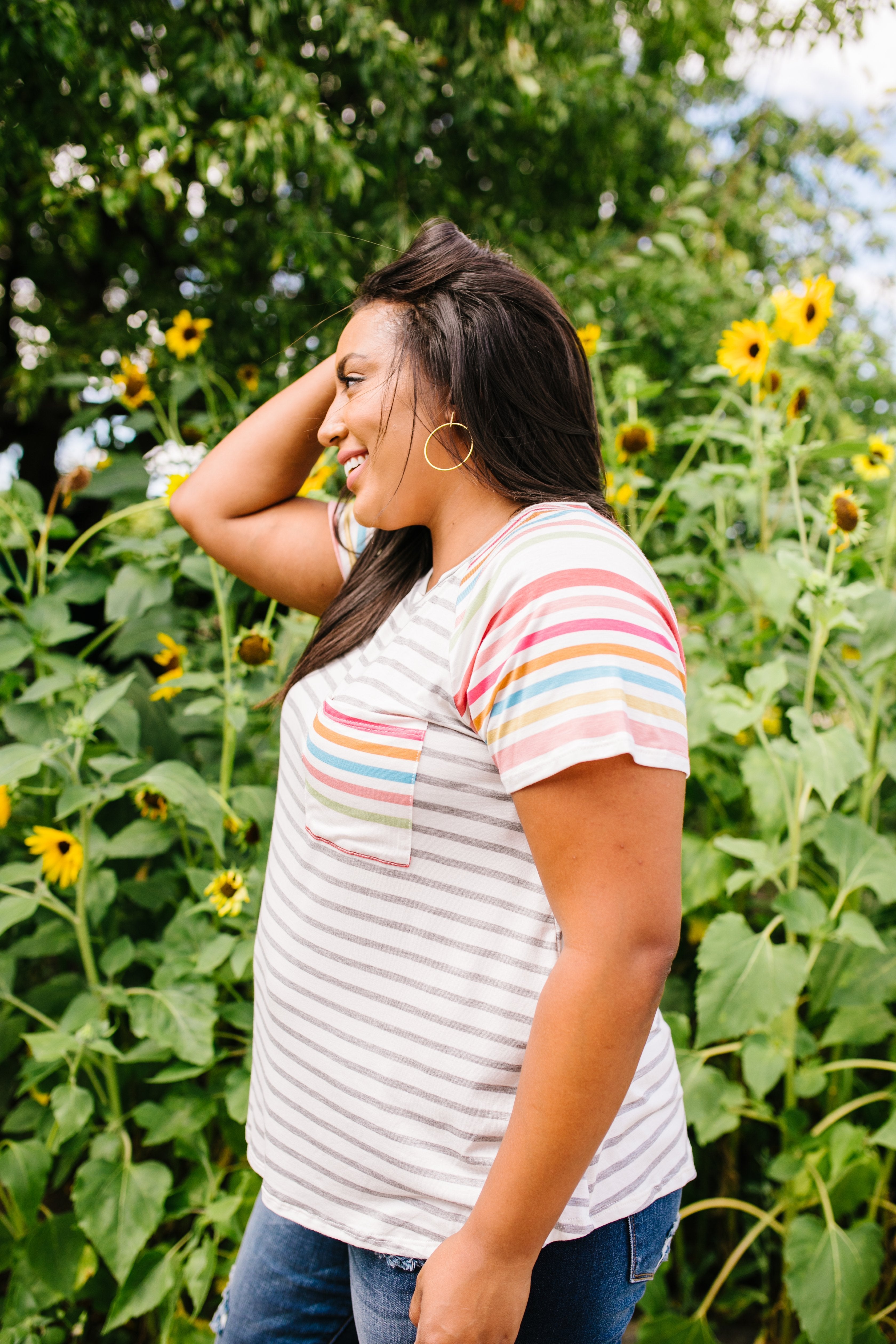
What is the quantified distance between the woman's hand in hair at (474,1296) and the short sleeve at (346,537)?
0.83 metres

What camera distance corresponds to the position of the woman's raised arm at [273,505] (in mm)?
1313

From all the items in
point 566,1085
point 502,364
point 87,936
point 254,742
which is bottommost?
point 87,936

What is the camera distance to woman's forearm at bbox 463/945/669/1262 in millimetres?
674

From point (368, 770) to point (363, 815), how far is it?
0.15ft

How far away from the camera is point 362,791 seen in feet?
2.66

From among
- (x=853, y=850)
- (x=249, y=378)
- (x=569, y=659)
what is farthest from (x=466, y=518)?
(x=249, y=378)

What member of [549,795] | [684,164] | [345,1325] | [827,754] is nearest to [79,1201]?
[345,1325]

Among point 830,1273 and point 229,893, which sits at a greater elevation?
point 229,893

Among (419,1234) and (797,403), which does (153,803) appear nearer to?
(419,1234)

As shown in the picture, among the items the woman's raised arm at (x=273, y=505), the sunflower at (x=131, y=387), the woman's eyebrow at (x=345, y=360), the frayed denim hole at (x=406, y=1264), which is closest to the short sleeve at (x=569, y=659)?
the woman's eyebrow at (x=345, y=360)

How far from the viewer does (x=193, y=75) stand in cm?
249

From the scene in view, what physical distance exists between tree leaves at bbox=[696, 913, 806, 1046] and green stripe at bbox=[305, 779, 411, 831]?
866mm

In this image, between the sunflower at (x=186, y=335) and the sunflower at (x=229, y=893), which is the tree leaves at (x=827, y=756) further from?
the sunflower at (x=186, y=335)

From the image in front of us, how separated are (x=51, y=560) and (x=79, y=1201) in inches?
46.3
